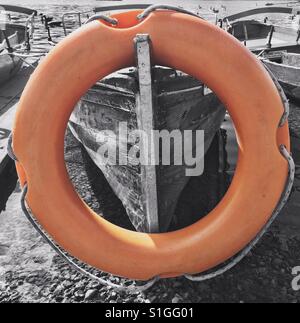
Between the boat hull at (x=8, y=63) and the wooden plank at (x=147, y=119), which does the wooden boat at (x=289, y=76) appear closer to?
the wooden plank at (x=147, y=119)

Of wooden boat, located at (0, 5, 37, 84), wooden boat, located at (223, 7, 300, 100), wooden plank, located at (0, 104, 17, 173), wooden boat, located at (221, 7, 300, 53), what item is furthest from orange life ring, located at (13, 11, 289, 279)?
wooden boat, located at (221, 7, 300, 53)

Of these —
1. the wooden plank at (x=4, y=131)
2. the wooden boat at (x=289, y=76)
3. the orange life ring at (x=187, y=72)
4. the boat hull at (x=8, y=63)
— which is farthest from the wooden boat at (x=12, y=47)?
the orange life ring at (x=187, y=72)

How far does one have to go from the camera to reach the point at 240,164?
2518 millimetres

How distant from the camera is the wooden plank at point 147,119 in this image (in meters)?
2.31

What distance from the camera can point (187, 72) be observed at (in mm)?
2441

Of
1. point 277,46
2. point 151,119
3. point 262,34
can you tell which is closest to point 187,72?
point 151,119

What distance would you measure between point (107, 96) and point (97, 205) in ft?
4.44

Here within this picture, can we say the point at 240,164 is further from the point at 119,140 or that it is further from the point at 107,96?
the point at 107,96

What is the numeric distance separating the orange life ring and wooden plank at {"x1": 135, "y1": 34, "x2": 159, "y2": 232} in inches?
3.6

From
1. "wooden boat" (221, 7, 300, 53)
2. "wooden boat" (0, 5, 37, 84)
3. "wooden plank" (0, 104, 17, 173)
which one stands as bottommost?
"wooden plank" (0, 104, 17, 173)

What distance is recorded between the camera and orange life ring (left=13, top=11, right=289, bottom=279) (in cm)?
231

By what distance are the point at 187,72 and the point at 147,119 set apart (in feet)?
1.49

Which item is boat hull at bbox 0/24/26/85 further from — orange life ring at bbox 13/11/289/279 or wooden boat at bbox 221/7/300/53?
wooden boat at bbox 221/7/300/53
